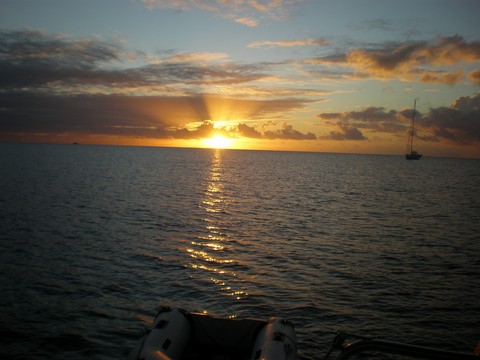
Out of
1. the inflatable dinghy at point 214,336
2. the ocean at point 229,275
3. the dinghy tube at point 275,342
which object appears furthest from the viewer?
the ocean at point 229,275

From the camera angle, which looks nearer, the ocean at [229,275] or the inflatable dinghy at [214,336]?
the inflatable dinghy at [214,336]

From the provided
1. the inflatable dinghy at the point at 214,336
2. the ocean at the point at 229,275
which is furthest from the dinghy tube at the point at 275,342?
the ocean at the point at 229,275

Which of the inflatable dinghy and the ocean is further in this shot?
the ocean

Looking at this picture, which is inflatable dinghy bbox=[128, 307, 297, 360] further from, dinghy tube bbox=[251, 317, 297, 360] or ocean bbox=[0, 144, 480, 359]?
ocean bbox=[0, 144, 480, 359]

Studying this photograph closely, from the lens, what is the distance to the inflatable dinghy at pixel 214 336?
9242mm

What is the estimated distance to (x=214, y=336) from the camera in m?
10.4

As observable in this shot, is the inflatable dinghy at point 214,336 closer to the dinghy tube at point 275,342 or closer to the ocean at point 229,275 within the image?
the dinghy tube at point 275,342

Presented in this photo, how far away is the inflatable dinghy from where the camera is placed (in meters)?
9.24

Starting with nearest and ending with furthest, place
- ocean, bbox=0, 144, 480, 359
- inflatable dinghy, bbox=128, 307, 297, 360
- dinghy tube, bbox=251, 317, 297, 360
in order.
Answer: dinghy tube, bbox=251, 317, 297, 360 < inflatable dinghy, bbox=128, 307, 297, 360 < ocean, bbox=0, 144, 480, 359

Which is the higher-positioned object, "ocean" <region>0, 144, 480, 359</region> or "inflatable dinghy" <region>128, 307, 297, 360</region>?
"inflatable dinghy" <region>128, 307, 297, 360</region>

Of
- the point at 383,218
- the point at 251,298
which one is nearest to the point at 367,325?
the point at 251,298

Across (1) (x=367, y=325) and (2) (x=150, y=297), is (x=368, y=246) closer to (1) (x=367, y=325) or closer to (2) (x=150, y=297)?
(1) (x=367, y=325)

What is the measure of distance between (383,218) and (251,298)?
86.4ft

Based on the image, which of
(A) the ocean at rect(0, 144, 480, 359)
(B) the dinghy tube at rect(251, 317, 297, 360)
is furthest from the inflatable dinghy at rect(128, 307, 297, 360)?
(A) the ocean at rect(0, 144, 480, 359)
